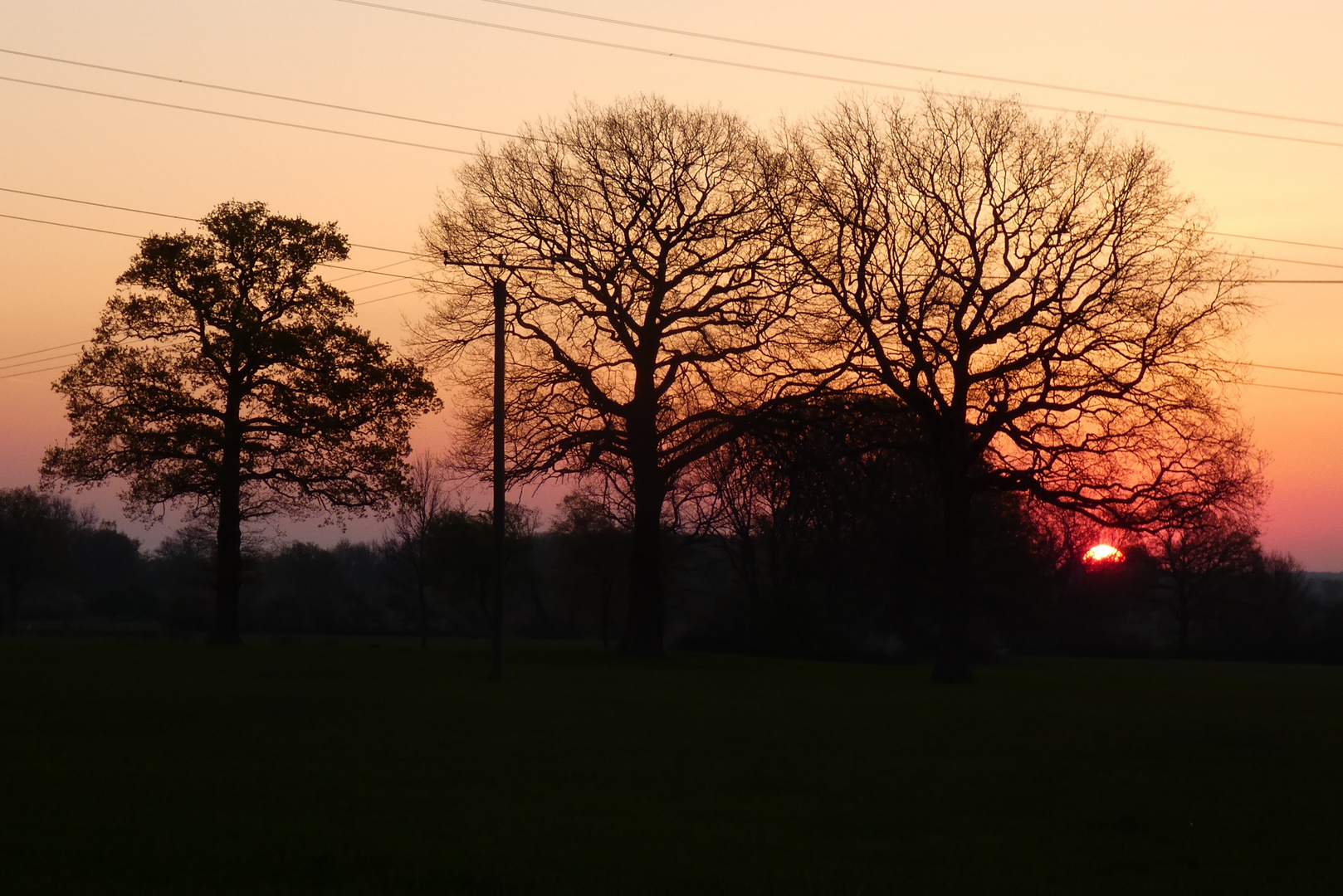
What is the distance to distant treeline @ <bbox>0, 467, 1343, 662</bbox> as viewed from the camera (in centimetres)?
5181

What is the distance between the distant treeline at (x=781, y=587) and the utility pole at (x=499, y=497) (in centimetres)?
870

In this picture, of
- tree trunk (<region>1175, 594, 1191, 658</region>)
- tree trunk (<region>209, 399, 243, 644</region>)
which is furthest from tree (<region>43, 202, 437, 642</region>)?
tree trunk (<region>1175, 594, 1191, 658</region>)

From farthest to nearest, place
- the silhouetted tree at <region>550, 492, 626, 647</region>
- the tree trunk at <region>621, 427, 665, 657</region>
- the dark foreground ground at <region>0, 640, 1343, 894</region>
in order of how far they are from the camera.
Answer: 1. the silhouetted tree at <region>550, 492, 626, 647</region>
2. the tree trunk at <region>621, 427, 665, 657</region>
3. the dark foreground ground at <region>0, 640, 1343, 894</region>

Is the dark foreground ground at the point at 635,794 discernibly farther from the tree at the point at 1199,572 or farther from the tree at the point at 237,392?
the tree at the point at 1199,572

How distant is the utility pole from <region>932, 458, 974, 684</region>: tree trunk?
11.6 m

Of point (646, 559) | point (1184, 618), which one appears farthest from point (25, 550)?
point (1184, 618)

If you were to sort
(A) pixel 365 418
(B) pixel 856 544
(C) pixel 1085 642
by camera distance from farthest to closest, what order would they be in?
(C) pixel 1085 642, (B) pixel 856 544, (A) pixel 365 418

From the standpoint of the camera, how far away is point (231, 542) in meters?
39.4

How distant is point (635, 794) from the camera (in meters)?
11.8

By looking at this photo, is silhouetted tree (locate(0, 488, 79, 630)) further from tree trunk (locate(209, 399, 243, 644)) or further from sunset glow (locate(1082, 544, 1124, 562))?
sunset glow (locate(1082, 544, 1124, 562))

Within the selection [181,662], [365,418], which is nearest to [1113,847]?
[181,662]

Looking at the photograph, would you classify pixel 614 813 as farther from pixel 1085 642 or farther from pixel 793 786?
pixel 1085 642

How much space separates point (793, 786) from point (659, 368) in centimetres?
2455

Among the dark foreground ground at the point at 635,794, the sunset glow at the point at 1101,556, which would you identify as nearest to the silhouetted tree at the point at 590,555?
the sunset glow at the point at 1101,556
